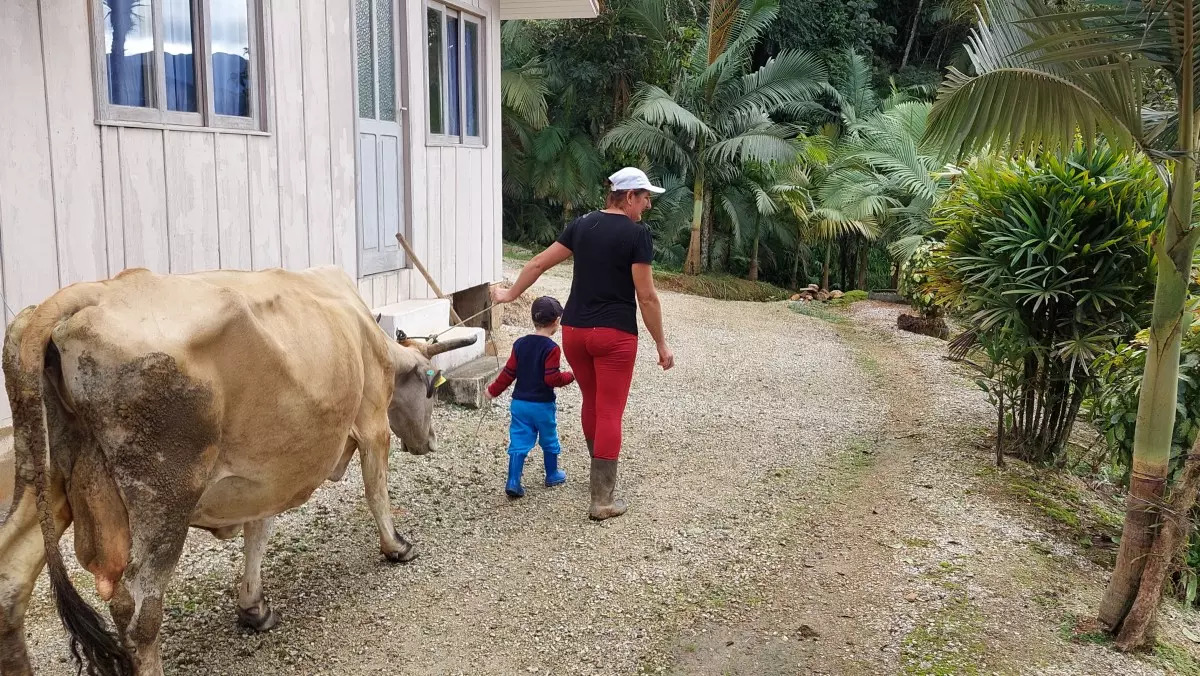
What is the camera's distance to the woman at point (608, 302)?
5.79m

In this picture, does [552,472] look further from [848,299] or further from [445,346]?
[848,299]

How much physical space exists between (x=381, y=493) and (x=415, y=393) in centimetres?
70

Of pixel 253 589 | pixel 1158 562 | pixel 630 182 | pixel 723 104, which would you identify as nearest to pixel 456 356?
pixel 630 182

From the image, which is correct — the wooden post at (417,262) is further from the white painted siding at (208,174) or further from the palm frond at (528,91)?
the palm frond at (528,91)

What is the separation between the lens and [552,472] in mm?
6559

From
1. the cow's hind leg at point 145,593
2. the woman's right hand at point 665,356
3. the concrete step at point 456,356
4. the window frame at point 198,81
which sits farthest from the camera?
the concrete step at point 456,356

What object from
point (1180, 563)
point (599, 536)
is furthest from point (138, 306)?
point (1180, 563)

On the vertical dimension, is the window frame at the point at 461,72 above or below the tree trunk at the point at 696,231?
above

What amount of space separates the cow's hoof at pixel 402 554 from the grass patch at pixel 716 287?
14352 mm

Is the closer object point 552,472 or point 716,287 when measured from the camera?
point 552,472

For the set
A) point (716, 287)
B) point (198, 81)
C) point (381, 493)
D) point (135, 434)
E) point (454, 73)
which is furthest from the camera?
point (716, 287)

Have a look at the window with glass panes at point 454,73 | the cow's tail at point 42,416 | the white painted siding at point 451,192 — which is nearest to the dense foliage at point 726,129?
the white painted siding at point 451,192

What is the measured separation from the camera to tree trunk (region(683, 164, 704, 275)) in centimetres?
2060

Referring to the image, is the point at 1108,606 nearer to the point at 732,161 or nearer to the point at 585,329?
the point at 585,329
